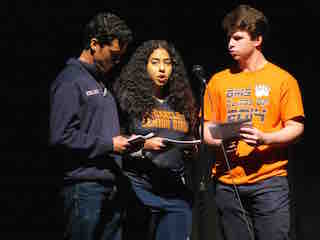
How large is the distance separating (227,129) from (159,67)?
1.87ft

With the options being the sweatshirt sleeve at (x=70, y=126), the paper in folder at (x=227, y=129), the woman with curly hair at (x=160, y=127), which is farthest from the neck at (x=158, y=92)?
the sweatshirt sleeve at (x=70, y=126)

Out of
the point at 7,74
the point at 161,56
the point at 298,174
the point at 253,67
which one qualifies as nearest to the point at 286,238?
the point at 253,67

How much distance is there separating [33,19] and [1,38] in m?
0.28

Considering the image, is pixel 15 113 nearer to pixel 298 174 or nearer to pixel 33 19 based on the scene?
pixel 33 19

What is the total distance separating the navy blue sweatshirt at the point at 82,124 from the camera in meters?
2.22

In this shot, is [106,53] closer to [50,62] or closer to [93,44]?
[93,44]

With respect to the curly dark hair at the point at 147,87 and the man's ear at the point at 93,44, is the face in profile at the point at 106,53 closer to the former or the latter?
the man's ear at the point at 93,44

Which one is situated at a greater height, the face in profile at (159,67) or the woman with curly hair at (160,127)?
the face in profile at (159,67)

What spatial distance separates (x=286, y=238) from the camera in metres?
2.43

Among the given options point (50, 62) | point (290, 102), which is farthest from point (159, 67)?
point (50, 62)

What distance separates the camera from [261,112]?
2527 mm

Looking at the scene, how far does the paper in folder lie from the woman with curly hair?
0.74ft

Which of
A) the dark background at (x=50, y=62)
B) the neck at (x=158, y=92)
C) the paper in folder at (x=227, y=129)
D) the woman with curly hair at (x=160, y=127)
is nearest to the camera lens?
the paper in folder at (x=227, y=129)

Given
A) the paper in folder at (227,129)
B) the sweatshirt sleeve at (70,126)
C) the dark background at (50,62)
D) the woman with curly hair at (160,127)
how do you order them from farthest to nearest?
the dark background at (50,62), the woman with curly hair at (160,127), the paper in folder at (227,129), the sweatshirt sleeve at (70,126)
